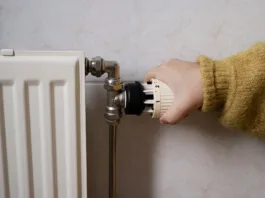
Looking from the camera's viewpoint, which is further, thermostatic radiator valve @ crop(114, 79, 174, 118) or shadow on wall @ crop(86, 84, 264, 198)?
shadow on wall @ crop(86, 84, 264, 198)

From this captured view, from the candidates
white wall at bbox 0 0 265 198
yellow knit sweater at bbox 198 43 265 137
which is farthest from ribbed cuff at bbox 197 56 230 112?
white wall at bbox 0 0 265 198

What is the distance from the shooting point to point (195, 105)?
500mm

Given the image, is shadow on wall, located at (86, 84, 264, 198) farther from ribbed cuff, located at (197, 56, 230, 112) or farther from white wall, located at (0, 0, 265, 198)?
ribbed cuff, located at (197, 56, 230, 112)

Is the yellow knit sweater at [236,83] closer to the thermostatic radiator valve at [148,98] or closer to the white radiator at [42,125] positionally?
the thermostatic radiator valve at [148,98]

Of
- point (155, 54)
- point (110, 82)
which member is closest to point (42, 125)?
point (110, 82)

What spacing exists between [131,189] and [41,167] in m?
0.20

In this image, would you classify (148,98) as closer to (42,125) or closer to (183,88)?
(183,88)

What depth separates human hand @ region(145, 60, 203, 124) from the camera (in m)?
0.49

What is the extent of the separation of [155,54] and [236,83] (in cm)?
16

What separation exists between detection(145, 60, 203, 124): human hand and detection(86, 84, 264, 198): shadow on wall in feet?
0.39

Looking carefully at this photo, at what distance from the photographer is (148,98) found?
0.51m

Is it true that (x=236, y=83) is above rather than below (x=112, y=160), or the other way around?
above

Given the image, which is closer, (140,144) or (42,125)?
(42,125)

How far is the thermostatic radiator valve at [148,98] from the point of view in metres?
0.50
